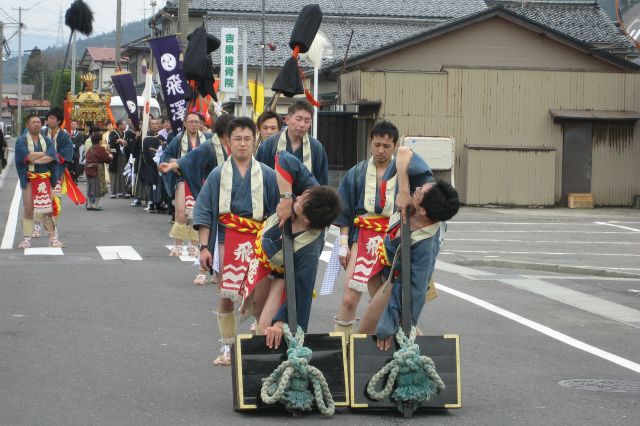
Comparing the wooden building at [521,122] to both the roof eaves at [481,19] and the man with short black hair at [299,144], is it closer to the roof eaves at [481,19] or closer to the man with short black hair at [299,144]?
the roof eaves at [481,19]

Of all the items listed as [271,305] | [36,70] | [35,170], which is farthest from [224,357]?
[36,70]

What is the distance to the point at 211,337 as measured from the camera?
9609mm

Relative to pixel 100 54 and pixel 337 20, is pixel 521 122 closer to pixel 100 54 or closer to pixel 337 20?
pixel 337 20

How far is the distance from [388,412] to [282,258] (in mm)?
1155

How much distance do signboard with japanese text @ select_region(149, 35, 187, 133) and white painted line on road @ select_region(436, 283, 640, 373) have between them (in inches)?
344

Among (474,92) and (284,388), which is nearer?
(284,388)

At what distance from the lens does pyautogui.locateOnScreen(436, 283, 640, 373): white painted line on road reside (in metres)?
9.15

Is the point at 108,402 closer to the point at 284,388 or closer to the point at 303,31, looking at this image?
the point at 284,388

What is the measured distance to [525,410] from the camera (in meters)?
7.21

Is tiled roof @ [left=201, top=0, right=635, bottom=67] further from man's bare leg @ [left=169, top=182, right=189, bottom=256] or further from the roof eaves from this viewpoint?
man's bare leg @ [left=169, top=182, right=189, bottom=256]

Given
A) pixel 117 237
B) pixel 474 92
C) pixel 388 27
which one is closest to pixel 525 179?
pixel 474 92

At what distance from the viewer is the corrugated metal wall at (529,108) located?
1153 inches

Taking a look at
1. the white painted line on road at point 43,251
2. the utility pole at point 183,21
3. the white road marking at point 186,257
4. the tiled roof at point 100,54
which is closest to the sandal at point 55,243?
the white painted line on road at point 43,251

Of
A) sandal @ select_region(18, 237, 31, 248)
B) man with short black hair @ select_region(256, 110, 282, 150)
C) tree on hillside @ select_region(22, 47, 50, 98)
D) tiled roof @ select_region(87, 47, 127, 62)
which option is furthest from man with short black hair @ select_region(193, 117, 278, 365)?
tree on hillside @ select_region(22, 47, 50, 98)
